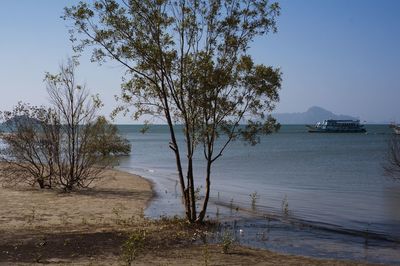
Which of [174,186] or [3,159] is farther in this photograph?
[174,186]

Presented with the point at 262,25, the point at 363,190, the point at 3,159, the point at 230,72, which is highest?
the point at 262,25

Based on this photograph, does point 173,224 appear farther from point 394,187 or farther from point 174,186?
point 394,187

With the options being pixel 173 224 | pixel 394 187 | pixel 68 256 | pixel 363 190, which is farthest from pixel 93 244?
pixel 394 187

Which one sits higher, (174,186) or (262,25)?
(262,25)

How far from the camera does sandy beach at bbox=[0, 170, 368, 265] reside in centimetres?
1134

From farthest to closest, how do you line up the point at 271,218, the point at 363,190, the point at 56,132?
the point at 363,190 < the point at 56,132 < the point at 271,218

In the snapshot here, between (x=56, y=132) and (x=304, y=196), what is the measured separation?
13.4 meters

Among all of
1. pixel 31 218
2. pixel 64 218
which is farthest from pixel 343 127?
pixel 31 218

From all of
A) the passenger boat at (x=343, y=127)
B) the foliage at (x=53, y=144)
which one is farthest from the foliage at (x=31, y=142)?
the passenger boat at (x=343, y=127)

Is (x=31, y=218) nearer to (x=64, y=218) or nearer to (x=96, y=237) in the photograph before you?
(x=64, y=218)

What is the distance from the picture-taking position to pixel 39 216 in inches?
682

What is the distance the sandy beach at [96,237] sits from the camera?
1134cm

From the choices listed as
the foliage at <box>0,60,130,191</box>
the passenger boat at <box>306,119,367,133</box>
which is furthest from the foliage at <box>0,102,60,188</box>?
the passenger boat at <box>306,119,367,133</box>

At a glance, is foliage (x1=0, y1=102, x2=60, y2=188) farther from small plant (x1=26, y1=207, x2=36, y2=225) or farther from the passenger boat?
the passenger boat
